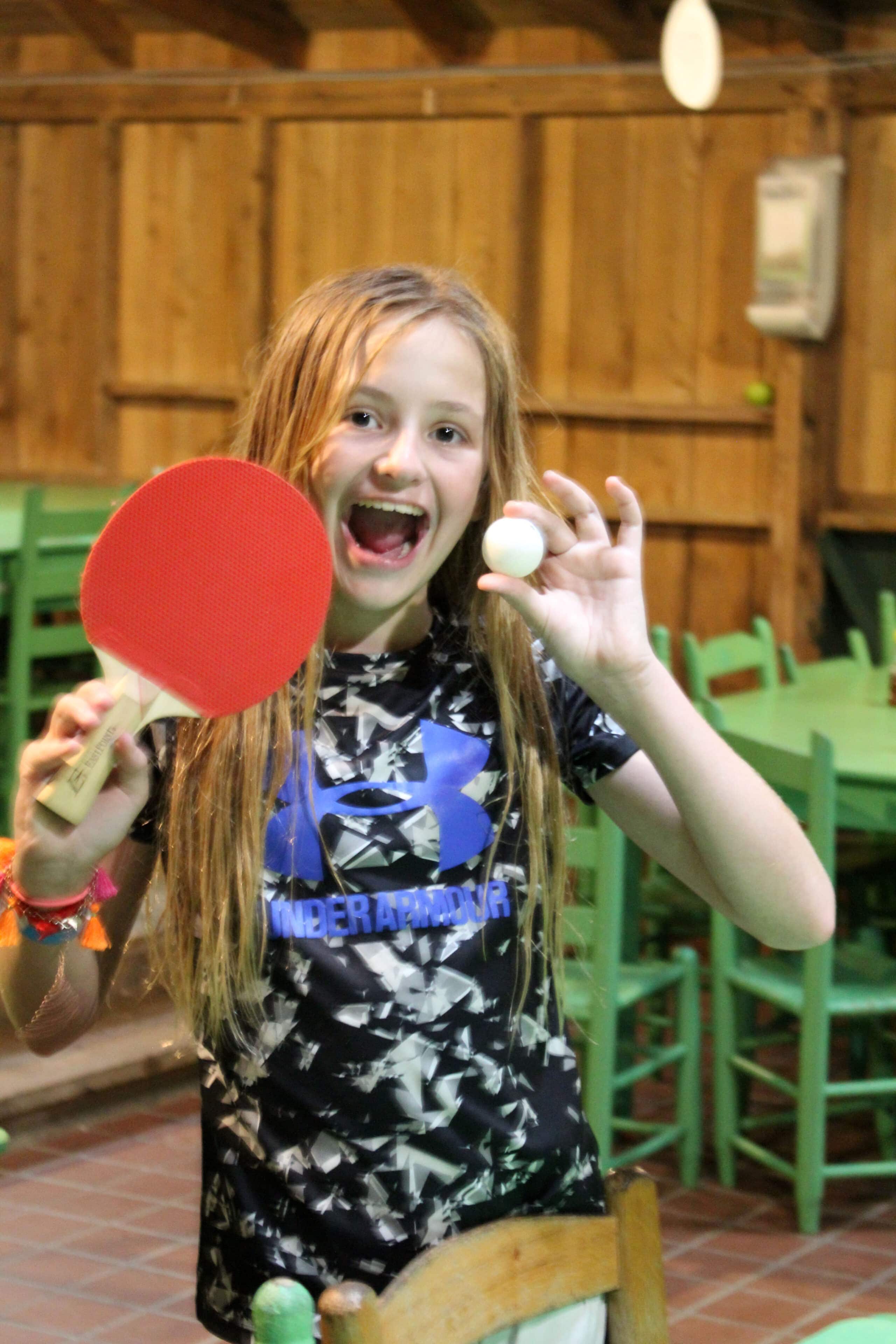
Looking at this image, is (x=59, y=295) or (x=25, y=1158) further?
(x=59, y=295)

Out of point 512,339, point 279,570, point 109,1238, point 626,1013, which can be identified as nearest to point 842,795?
point 626,1013

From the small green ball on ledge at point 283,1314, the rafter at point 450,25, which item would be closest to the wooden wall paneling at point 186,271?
the rafter at point 450,25

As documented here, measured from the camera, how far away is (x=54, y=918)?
1.14 meters

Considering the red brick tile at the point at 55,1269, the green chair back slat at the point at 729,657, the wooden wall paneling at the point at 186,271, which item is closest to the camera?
the red brick tile at the point at 55,1269

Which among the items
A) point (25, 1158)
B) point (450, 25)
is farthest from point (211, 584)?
point (450, 25)

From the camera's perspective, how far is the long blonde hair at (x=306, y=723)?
4.02 ft

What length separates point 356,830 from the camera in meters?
1.24

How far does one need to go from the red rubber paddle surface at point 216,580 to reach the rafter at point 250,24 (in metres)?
6.47

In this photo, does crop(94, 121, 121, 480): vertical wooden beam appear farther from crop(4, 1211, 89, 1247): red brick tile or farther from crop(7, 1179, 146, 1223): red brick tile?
crop(4, 1211, 89, 1247): red brick tile

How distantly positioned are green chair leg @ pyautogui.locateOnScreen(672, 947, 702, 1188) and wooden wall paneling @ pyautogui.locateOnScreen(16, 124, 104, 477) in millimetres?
4973

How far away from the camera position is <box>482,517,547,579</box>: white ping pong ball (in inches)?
45.6

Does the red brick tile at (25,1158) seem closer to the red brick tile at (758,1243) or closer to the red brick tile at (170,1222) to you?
the red brick tile at (170,1222)

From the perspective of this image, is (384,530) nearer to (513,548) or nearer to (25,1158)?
(513,548)

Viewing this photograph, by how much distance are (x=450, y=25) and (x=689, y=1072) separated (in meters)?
4.86
